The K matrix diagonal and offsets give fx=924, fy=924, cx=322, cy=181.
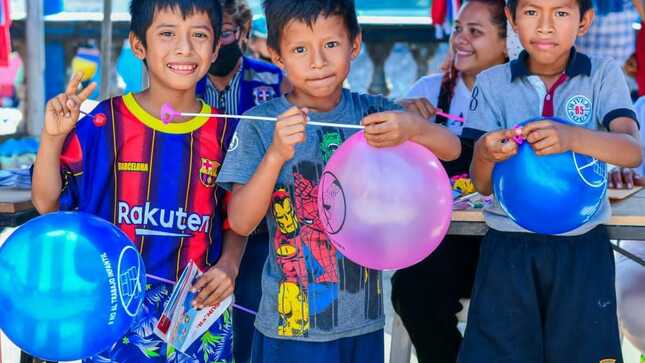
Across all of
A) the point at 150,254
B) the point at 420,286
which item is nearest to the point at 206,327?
the point at 150,254

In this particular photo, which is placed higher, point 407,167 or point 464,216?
point 407,167

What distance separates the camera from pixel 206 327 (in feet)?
7.85

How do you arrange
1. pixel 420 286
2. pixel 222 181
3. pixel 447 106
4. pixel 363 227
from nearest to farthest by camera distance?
pixel 363 227
pixel 222 181
pixel 420 286
pixel 447 106

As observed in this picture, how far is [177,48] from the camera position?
95.6 inches

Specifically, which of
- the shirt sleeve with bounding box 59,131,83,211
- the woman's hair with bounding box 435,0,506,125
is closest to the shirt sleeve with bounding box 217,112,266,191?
the shirt sleeve with bounding box 59,131,83,211

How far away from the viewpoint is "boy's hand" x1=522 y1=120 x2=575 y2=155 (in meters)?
2.10

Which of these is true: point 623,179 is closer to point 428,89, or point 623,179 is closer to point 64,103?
point 428,89

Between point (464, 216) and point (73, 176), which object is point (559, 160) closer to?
point (464, 216)

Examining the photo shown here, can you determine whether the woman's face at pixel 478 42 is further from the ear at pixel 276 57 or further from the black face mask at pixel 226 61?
the ear at pixel 276 57

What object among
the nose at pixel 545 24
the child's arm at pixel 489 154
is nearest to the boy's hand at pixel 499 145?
the child's arm at pixel 489 154

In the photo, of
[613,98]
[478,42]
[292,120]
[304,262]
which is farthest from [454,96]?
[292,120]

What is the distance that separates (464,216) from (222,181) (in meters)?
0.74

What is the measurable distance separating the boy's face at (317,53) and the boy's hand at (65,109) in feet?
1.60

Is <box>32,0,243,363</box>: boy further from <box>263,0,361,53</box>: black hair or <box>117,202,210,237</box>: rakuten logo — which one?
<box>263,0,361,53</box>: black hair
